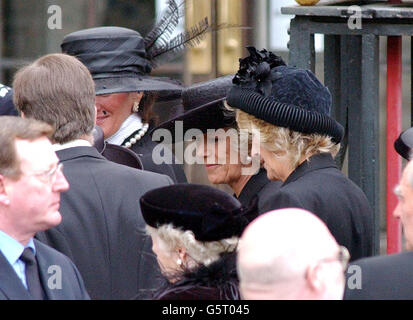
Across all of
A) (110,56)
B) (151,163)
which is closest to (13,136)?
(151,163)

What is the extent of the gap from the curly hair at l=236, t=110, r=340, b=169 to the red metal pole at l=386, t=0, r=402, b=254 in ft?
2.58

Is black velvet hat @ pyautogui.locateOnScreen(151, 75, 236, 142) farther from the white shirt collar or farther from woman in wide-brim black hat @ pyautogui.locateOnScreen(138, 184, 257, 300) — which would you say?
woman in wide-brim black hat @ pyautogui.locateOnScreen(138, 184, 257, 300)

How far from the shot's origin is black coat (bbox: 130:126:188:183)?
431cm

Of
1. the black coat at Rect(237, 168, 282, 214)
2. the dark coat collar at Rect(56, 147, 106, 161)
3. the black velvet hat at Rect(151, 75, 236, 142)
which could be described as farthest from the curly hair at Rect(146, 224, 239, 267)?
the black velvet hat at Rect(151, 75, 236, 142)

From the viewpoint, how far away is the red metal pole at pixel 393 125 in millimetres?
4156

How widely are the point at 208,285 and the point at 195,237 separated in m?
0.17

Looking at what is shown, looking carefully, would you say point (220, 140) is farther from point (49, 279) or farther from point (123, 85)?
point (49, 279)

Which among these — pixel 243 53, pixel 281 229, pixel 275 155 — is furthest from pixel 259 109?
pixel 243 53

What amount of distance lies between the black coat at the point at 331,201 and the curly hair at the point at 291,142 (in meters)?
0.03

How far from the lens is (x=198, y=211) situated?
281 cm

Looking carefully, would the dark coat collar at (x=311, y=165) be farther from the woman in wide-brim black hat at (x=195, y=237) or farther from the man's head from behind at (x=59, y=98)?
the man's head from behind at (x=59, y=98)

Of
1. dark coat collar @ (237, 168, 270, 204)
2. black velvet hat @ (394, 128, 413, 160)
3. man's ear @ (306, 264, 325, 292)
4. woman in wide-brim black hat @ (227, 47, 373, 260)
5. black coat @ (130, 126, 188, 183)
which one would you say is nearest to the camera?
man's ear @ (306, 264, 325, 292)

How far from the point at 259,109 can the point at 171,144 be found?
115cm

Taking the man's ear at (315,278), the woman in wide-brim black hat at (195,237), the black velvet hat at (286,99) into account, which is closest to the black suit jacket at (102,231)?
the woman in wide-brim black hat at (195,237)
